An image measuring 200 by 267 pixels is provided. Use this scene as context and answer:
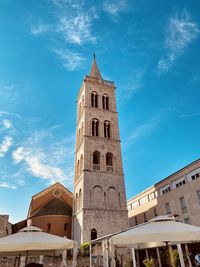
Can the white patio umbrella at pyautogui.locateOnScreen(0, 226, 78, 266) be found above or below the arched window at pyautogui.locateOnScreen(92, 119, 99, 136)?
below

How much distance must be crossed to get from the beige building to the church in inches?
270

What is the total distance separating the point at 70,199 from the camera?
35500 millimetres

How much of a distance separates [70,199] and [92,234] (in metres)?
11.3

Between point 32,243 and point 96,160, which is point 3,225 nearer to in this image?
point 96,160

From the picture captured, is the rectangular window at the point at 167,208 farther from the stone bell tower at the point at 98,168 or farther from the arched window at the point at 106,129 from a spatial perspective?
the arched window at the point at 106,129

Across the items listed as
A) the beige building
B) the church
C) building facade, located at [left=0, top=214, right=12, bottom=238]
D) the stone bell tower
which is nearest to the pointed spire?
the stone bell tower

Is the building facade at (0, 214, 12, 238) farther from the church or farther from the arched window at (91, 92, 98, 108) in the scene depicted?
the arched window at (91, 92, 98, 108)

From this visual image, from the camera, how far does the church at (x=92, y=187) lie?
25984mm

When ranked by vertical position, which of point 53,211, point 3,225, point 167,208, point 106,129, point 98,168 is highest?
point 106,129

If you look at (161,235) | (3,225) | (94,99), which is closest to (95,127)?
(94,99)

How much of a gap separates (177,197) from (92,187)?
11.4m

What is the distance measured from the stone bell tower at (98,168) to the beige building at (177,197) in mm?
6908

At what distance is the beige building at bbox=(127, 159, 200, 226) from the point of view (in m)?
25.7

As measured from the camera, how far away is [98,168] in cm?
2973
